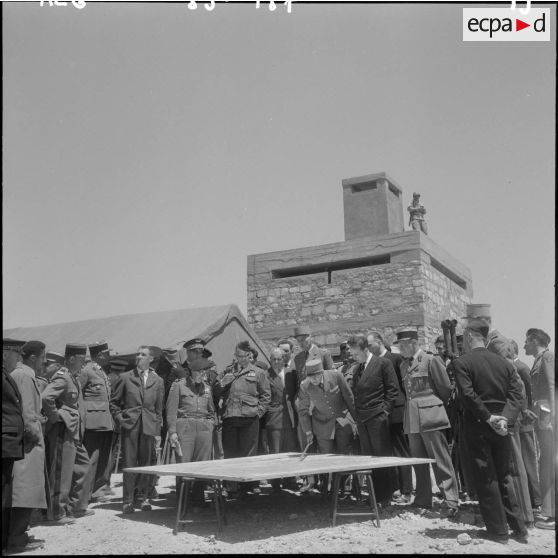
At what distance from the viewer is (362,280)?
12.0 meters

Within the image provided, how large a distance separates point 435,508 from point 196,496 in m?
2.24

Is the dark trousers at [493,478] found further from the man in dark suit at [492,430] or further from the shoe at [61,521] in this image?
the shoe at [61,521]

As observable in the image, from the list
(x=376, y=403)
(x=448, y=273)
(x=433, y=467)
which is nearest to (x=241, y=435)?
(x=376, y=403)

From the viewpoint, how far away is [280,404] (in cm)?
731

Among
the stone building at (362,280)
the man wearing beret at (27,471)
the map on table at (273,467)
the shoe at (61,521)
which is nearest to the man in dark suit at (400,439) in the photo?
the map on table at (273,467)

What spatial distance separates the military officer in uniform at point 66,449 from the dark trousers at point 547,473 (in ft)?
13.4

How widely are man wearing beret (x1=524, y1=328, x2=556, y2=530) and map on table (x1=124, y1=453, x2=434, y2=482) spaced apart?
95cm

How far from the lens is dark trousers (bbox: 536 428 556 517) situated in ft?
17.3

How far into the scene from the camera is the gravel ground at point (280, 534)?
4.48 m

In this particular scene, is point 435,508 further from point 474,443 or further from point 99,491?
point 99,491

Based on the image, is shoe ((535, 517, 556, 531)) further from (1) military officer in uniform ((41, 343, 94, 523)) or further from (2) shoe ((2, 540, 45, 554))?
(1) military officer in uniform ((41, 343, 94, 523))

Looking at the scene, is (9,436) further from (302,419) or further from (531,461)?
(531,461)

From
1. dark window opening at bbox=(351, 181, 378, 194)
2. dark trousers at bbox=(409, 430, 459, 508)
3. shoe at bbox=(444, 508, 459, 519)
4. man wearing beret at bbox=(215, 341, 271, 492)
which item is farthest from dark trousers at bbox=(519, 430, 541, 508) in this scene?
dark window opening at bbox=(351, 181, 378, 194)

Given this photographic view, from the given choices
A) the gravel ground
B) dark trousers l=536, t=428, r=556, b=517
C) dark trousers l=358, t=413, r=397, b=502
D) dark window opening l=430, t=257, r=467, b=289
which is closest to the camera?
the gravel ground
